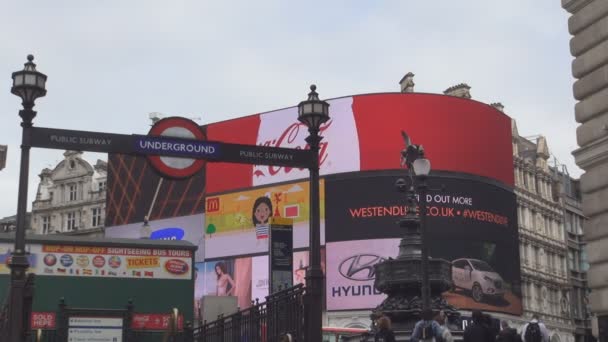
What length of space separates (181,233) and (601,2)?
59.6 meters

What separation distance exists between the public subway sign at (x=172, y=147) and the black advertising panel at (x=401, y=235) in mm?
47003

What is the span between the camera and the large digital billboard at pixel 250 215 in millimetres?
69000

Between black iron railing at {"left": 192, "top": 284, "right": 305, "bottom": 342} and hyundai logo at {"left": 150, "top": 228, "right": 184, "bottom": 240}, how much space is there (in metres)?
58.4

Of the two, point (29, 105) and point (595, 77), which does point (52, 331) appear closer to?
point (29, 105)

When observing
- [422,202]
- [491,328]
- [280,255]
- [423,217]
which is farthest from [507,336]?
[280,255]

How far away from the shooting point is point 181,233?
247 ft

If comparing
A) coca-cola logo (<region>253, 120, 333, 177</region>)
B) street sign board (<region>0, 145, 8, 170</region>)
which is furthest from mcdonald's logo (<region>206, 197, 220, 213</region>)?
street sign board (<region>0, 145, 8, 170</region>)

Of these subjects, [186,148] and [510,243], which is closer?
[186,148]

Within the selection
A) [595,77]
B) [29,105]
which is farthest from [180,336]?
[595,77]

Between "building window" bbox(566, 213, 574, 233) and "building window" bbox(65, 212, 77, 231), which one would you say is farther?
"building window" bbox(65, 212, 77, 231)

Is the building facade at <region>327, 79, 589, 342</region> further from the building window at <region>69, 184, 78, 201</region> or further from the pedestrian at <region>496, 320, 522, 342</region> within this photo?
the pedestrian at <region>496, 320, 522, 342</region>

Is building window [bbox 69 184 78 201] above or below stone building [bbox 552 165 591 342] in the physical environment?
above

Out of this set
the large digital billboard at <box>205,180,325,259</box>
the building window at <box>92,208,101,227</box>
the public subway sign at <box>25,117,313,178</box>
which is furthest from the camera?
the building window at <box>92,208,101,227</box>

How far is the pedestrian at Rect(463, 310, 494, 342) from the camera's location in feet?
53.2
